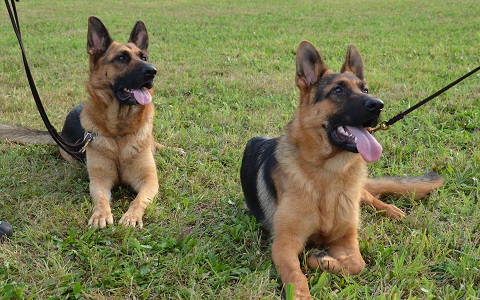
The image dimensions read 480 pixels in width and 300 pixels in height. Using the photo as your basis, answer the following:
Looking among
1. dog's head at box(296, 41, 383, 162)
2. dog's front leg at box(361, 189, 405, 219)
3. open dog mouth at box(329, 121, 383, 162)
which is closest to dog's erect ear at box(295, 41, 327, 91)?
dog's head at box(296, 41, 383, 162)

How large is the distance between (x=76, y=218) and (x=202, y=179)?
1.42m

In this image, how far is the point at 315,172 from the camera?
138 inches

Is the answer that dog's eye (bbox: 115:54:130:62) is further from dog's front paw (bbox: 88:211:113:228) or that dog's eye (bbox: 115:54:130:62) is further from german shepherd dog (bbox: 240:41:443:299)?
german shepherd dog (bbox: 240:41:443:299)

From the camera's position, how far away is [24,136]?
5.61 metres

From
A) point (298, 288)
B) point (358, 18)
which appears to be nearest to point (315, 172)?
point (298, 288)

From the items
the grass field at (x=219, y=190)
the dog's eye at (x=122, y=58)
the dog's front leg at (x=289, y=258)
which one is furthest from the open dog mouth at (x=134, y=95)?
the dog's front leg at (x=289, y=258)

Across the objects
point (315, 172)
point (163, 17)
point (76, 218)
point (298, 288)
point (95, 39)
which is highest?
point (95, 39)

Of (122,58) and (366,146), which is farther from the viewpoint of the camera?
(122,58)

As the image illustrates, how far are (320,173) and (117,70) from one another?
2.67m

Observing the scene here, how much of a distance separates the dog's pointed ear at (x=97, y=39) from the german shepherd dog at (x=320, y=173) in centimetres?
243

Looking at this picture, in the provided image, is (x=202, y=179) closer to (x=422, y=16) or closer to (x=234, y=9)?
(x=422, y=16)

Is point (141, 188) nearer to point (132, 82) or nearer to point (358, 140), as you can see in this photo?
point (132, 82)

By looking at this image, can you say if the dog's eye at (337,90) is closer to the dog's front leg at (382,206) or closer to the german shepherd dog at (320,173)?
the german shepherd dog at (320,173)

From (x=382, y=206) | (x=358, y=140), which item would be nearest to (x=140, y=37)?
(x=358, y=140)
